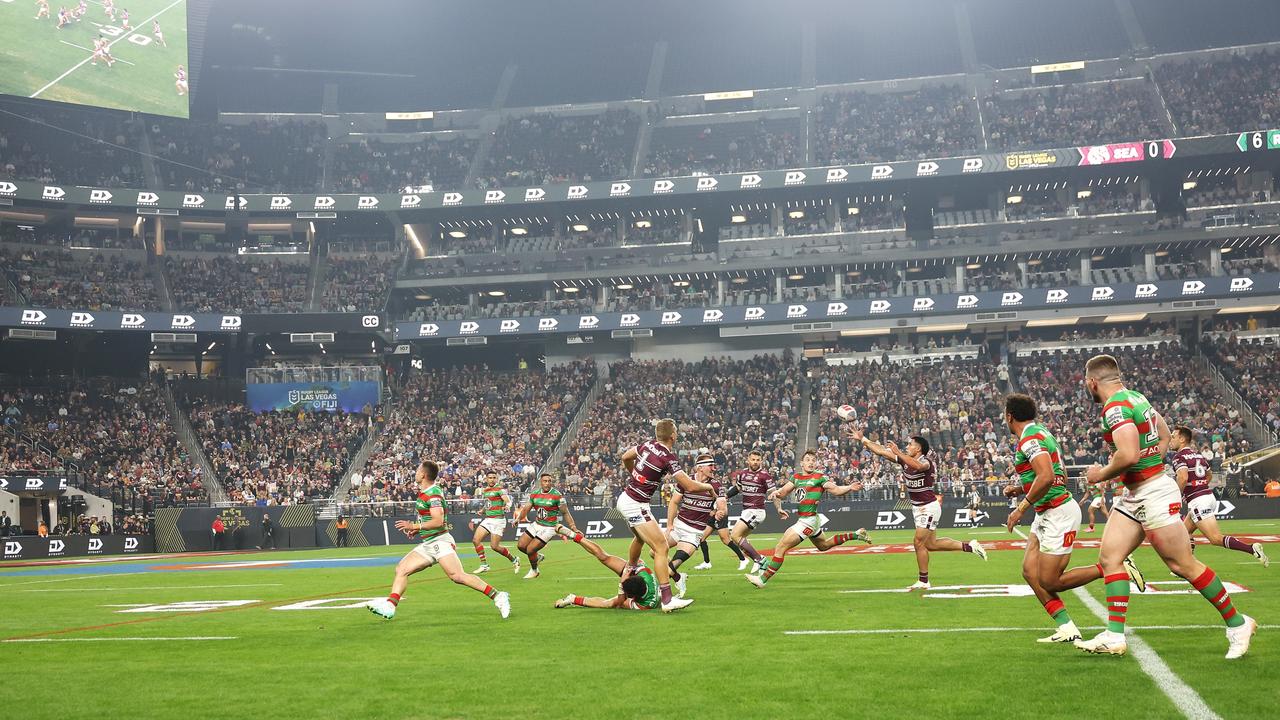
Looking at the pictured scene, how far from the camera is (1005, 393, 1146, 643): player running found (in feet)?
31.4

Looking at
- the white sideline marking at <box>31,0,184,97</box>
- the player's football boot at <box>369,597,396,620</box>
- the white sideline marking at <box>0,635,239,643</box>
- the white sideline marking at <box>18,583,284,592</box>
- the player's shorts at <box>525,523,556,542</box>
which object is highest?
the white sideline marking at <box>31,0,184,97</box>

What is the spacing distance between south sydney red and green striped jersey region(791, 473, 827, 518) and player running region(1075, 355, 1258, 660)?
9601 mm

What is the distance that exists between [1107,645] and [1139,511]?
3.82 feet

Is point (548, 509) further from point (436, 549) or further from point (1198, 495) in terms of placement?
point (1198, 495)

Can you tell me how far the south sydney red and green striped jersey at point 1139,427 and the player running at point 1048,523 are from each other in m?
1.02

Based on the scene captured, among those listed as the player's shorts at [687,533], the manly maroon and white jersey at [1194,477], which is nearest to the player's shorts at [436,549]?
the player's shorts at [687,533]

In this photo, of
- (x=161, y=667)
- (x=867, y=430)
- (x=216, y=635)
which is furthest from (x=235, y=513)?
(x=161, y=667)

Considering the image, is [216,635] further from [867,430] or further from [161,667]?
[867,430]

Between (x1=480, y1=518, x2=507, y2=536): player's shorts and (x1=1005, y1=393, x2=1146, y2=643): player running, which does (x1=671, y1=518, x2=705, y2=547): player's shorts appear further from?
(x1=480, y1=518, x2=507, y2=536): player's shorts

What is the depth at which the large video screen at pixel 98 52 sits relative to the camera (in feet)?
Answer: 166

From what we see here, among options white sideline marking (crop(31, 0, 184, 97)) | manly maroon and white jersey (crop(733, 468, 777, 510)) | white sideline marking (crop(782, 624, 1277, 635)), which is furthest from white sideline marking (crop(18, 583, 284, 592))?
→ white sideline marking (crop(31, 0, 184, 97))

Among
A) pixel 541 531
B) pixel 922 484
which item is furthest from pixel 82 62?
pixel 922 484

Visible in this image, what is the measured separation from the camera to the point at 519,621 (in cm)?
1372

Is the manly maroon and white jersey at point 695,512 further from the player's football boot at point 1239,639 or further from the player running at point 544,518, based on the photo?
the player's football boot at point 1239,639
